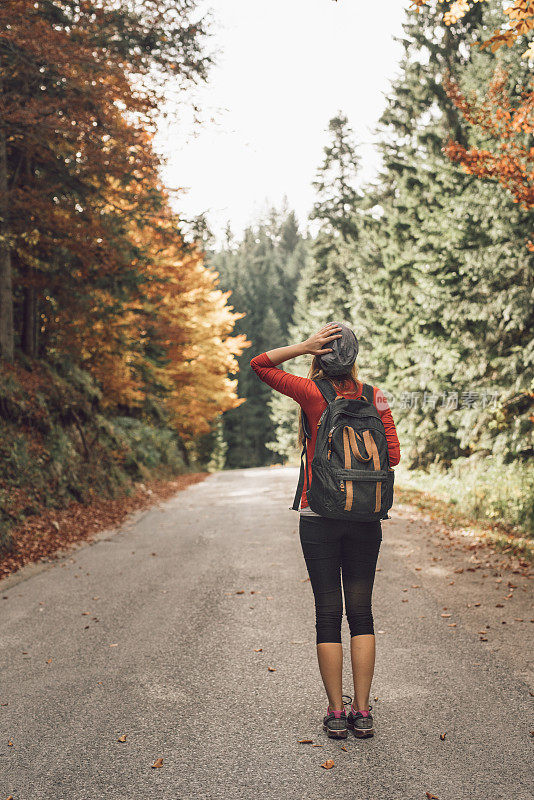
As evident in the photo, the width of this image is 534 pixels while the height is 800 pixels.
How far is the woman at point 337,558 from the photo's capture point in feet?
12.0

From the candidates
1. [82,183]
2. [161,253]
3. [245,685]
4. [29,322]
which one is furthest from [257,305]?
[245,685]

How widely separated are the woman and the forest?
3.67m

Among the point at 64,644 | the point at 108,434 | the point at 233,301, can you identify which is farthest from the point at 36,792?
the point at 233,301

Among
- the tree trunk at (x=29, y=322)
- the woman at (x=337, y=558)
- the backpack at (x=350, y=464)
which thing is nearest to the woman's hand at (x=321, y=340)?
the woman at (x=337, y=558)

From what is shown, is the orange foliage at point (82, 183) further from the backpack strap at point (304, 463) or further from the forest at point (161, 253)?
the backpack strap at point (304, 463)

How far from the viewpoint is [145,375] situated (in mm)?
22500

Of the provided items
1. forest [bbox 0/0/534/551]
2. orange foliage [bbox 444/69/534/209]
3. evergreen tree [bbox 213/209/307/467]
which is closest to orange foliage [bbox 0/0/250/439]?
forest [bbox 0/0/534/551]

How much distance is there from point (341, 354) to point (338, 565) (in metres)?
1.19

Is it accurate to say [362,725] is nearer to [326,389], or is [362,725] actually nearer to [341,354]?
[326,389]

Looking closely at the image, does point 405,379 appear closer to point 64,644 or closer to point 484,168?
point 484,168

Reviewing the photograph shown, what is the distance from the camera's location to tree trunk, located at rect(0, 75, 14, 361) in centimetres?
1124

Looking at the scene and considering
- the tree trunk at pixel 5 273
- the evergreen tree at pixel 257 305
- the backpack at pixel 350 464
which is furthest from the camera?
the evergreen tree at pixel 257 305

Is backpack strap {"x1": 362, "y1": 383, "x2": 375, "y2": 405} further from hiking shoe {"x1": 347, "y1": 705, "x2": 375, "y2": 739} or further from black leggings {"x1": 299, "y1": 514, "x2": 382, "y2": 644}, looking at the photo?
hiking shoe {"x1": 347, "y1": 705, "x2": 375, "y2": 739}

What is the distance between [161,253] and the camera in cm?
2033
